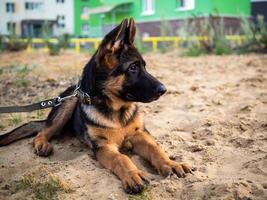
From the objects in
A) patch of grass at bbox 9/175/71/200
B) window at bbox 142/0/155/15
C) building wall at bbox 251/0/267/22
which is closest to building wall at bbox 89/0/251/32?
window at bbox 142/0/155/15

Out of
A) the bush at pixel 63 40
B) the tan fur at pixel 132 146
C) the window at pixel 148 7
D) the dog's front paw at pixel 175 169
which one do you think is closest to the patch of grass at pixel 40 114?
the tan fur at pixel 132 146

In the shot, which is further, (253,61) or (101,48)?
(253,61)

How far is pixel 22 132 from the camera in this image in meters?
4.50

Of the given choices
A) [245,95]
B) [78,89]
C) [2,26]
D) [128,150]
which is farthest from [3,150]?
[2,26]

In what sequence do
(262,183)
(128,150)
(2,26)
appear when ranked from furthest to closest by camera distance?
(2,26), (128,150), (262,183)

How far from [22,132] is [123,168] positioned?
5.80 ft

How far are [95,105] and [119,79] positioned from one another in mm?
386

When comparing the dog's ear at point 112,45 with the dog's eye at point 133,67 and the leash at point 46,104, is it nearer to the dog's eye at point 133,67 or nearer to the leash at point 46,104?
the dog's eye at point 133,67

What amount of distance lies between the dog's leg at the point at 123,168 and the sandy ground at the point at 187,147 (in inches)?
2.4

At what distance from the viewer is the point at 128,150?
398 cm

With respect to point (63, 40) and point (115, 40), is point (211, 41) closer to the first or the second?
point (63, 40)

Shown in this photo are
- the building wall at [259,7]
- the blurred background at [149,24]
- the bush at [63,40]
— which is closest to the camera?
the blurred background at [149,24]

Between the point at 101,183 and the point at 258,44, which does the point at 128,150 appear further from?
the point at 258,44

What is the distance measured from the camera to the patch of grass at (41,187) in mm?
3002
